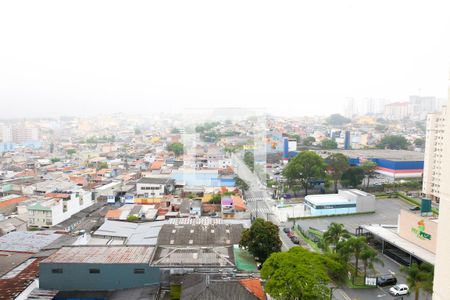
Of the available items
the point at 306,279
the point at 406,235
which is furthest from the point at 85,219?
the point at 406,235

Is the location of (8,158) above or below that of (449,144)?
below

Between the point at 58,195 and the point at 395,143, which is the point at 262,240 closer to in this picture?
the point at 58,195

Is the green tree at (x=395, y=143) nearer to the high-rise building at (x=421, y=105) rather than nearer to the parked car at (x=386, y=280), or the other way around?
the parked car at (x=386, y=280)

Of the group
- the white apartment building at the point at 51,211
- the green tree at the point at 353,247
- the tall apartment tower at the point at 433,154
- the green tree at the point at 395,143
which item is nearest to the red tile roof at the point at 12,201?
the white apartment building at the point at 51,211

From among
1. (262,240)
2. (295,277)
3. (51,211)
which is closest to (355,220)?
(262,240)

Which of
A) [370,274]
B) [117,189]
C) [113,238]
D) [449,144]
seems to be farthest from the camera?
[117,189]

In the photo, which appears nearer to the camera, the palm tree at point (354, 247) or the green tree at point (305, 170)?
the palm tree at point (354, 247)

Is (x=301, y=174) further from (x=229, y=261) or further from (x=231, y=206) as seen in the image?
(x=229, y=261)
